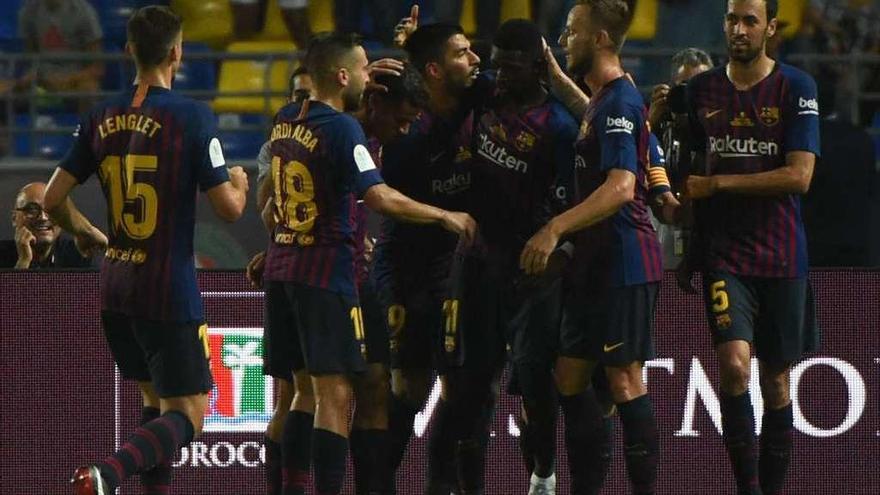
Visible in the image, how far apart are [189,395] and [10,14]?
581 cm

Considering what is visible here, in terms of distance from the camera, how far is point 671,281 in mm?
8625

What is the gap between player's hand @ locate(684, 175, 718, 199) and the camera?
23.8 feet

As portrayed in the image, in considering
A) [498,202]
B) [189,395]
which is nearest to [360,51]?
[498,202]

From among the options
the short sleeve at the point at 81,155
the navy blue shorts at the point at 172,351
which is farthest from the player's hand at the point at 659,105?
the short sleeve at the point at 81,155

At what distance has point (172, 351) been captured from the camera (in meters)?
6.77

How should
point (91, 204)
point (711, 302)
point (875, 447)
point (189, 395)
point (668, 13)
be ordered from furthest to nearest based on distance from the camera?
1. point (668, 13)
2. point (91, 204)
3. point (875, 447)
4. point (711, 302)
5. point (189, 395)

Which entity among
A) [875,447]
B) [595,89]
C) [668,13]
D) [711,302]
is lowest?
[875,447]

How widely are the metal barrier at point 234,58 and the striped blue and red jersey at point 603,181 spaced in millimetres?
3686

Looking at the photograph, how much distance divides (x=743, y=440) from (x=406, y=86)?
74.4 inches

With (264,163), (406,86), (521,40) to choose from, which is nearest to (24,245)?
(264,163)

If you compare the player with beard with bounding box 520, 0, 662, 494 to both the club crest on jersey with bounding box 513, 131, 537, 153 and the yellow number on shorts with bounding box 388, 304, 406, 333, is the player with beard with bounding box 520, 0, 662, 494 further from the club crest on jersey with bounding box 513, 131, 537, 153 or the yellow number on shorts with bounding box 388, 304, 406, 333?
the yellow number on shorts with bounding box 388, 304, 406, 333

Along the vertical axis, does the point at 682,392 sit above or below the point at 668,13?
below

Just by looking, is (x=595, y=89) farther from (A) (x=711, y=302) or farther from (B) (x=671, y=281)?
(B) (x=671, y=281)

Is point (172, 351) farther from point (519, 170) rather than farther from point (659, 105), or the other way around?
point (659, 105)
